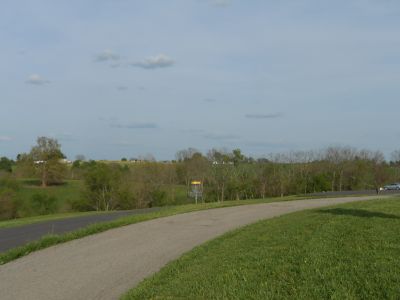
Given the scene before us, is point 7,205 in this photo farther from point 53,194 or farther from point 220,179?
point 220,179

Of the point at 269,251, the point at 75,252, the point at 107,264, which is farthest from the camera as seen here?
the point at 75,252

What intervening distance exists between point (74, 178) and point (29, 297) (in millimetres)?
80092

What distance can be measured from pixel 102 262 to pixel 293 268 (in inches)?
198

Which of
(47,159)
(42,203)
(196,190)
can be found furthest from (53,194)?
(196,190)

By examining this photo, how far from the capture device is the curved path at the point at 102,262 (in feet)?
28.1

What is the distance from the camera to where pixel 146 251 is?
11.9 metres

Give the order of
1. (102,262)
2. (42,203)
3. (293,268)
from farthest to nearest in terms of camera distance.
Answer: (42,203) → (102,262) → (293,268)

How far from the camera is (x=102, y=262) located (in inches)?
430

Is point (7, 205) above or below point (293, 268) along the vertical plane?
below

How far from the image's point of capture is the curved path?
8562 mm

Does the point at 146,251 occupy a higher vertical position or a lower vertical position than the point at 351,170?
lower

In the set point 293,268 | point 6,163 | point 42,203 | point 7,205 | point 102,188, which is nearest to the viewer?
point 293,268

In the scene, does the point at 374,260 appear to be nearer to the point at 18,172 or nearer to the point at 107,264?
the point at 107,264

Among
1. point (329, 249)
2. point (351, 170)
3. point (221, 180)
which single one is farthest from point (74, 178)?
point (329, 249)
